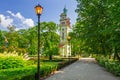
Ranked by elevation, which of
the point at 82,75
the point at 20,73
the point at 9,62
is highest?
the point at 9,62

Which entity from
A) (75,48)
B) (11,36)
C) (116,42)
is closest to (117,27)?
(116,42)

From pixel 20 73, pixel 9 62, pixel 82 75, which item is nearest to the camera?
pixel 20 73

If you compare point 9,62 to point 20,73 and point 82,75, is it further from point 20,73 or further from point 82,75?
point 82,75

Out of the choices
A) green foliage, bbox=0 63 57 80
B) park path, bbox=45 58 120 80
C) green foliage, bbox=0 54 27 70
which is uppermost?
green foliage, bbox=0 54 27 70

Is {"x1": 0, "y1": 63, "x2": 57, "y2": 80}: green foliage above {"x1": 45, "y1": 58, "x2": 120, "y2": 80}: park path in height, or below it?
above

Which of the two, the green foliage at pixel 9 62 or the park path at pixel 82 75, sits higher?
the green foliage at pixel 9 62

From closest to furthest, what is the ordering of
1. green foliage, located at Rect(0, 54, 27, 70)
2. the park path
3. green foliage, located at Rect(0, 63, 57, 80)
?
green foliage, located at Rect(0, 63, 57, 80)
the park path
green foliage, located at Rect(0, 54, 27, 70)

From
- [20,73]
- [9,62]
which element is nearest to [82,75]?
[20,73]

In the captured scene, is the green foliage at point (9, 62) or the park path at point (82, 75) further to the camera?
the green foliage at point (9, 62)

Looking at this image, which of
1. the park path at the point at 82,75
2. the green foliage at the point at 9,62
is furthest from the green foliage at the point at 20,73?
the green foliage at the point at 9,62

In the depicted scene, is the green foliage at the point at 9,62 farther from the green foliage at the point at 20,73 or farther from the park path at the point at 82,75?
the park path at the point at 82,75

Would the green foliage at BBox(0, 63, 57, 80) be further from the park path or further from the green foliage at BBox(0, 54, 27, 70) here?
the green foliage at BBox(0, 54, 27, 70)

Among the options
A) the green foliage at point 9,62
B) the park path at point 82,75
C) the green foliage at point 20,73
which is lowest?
the park path at point 82,75

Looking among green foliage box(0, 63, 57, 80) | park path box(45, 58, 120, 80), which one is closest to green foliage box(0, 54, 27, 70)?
green foliage box(0, 63, 57, 80)
